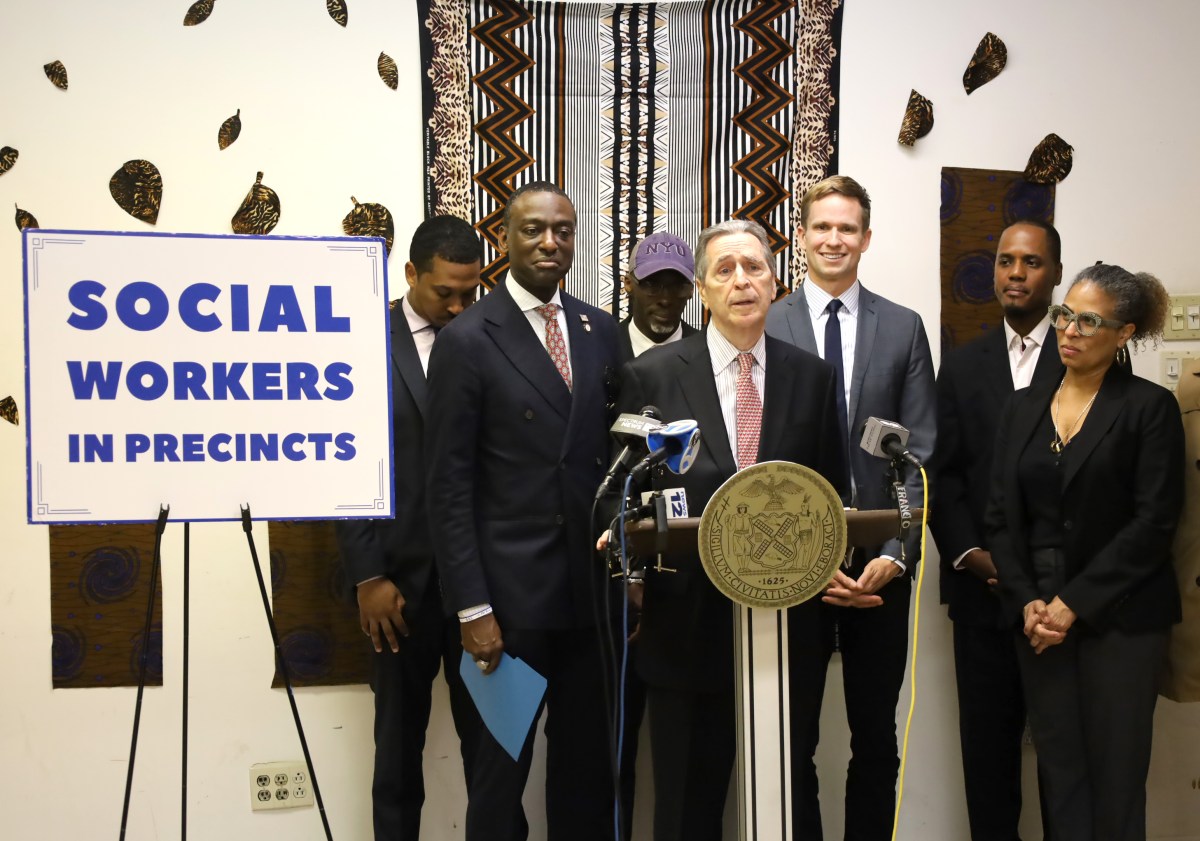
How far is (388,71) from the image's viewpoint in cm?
288

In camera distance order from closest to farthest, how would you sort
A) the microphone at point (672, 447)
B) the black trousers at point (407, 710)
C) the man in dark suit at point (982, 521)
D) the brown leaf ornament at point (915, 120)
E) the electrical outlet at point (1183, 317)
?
the microphone at point (672, 447)
the black trousers at point (407, 710)
the man in dark suit at point (982, 521)
the brown leaf ornament at point (915, 120)
the electrical outlet at point (1183, 317)

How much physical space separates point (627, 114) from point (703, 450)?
4.53ft

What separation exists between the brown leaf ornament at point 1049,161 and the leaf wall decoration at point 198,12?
249cm

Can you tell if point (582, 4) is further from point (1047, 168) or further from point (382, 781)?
point (382, 781)

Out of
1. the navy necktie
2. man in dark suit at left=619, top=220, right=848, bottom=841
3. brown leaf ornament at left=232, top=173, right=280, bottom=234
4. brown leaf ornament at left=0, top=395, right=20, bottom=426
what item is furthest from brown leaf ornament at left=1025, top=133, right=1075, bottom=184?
brown leaf ornament at left=0, top=395, right=20, bottom=426

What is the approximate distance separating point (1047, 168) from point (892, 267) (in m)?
0.60

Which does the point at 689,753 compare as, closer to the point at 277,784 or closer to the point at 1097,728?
the point at 1097,728

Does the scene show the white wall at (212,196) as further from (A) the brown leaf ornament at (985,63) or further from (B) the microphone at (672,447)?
(B) the microphone at (672,447)

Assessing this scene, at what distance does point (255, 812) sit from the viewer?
2885 millimetres

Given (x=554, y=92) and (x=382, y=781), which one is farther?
(x=554, y=92)

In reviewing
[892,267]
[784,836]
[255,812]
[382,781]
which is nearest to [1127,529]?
[892,267]

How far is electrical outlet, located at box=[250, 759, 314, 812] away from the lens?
2875 millimetres

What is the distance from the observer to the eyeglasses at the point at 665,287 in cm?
265

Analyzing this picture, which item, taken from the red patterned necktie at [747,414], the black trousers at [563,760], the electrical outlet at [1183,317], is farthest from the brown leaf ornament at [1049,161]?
the black trousers at [563,760]
